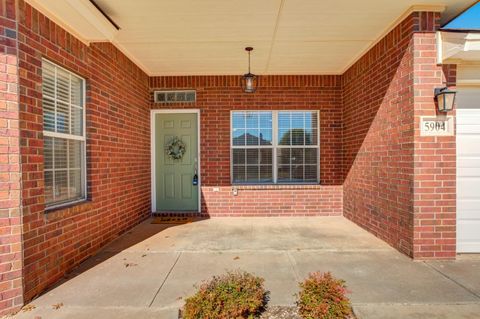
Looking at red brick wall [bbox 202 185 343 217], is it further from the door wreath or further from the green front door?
the door wreath

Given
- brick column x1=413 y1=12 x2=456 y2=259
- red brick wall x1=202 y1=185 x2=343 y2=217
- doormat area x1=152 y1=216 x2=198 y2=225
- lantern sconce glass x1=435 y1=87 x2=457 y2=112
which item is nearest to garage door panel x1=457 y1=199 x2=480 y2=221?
brick column x1=413 y1=12 x2=456 y2=259

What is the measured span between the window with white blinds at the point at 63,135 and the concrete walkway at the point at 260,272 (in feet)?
3.29

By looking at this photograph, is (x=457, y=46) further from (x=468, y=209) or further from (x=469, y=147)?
(x=468, y=209)

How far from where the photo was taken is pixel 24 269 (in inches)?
104

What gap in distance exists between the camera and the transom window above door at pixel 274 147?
6.32 meters

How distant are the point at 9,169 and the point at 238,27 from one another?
3.25 meters

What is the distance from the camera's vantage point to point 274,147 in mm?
6320

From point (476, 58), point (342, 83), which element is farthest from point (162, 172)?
point (476, 58)

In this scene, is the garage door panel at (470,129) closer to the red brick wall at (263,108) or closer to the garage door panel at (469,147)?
the garage door panel at (469,147)

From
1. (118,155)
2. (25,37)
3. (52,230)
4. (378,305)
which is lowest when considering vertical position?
(378,305)

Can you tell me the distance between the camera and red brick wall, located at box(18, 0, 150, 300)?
9.07 feet

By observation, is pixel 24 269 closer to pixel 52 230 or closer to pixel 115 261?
pixel 52 230

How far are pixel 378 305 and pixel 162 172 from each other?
495 cm

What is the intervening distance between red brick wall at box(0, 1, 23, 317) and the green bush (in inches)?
64.8
